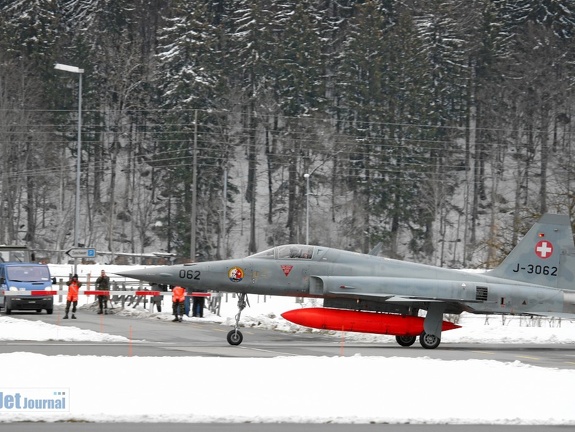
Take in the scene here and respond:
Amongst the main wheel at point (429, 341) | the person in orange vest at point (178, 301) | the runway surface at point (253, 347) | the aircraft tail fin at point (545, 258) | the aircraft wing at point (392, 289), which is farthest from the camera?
the person in orange vest at point (178, 301)

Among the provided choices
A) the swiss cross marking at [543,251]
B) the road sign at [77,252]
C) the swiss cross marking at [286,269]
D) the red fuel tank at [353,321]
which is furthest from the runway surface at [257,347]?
the road sign at [77,252]

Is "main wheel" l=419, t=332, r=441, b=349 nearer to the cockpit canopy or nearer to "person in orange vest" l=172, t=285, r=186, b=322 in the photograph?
the cockpit canopy

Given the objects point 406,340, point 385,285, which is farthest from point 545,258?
point 385,285

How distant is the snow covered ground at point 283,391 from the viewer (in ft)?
41.1

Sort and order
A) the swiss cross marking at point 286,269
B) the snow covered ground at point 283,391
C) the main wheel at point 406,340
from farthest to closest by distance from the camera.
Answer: the main wheel at point 406,340 → the swiss cross marking at point 286,269 → the snow covered ground at point 283,391

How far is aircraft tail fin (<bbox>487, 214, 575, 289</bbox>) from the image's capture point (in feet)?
86.0

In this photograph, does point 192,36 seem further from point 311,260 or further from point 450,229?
point 311,260

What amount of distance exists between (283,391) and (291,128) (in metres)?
68.0

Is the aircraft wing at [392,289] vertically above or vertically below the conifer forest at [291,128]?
below

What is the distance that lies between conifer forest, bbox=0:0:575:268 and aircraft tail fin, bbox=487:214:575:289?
48369mm

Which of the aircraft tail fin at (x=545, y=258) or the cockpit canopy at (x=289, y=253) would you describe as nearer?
the cockpit canopy at (x=289, y=253)

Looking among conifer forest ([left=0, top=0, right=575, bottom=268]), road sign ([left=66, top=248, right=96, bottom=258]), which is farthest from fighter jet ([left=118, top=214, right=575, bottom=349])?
conifer forest ([left=0, top=0, right=575, bottom=268])

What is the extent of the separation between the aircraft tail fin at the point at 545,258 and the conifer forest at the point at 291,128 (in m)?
48.4

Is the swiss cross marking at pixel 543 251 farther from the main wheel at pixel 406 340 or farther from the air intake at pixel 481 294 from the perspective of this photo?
the main wheel at pixel 406 340
